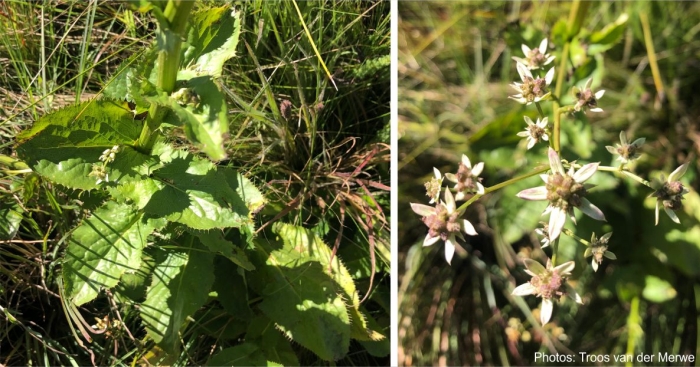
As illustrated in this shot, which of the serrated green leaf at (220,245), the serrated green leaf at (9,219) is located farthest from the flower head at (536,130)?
the serrated green leaf at (9,219)

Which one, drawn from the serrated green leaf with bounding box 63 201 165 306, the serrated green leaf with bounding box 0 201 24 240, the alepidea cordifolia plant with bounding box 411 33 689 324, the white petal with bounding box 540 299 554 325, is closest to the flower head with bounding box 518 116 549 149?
the alepidea cordifolia plant with bounding box 411 33 689 324

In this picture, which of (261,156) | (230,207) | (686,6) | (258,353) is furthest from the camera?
(686,6)

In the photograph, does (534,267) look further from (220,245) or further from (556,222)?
(220,245)

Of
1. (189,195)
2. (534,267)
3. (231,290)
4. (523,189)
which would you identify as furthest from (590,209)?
(231,290)

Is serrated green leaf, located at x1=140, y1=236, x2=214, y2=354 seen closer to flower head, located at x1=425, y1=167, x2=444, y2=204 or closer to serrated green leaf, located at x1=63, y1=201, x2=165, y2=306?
serrated green leaf, located at x1=63, y1=201, x2=165, y2=306

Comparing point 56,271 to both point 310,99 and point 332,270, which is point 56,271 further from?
point 310,99

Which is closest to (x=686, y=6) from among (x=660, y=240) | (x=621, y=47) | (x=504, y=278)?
(x=621, y=47)

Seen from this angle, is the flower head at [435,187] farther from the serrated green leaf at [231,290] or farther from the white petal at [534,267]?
the serrated green leaf at [231,290]
